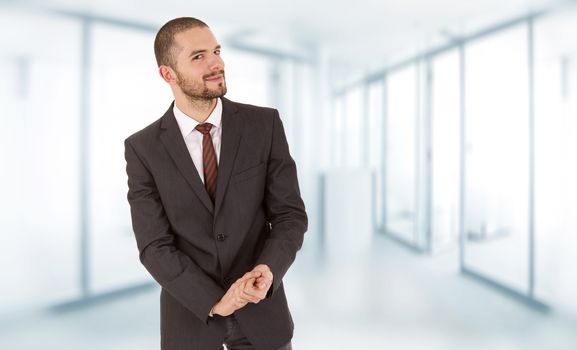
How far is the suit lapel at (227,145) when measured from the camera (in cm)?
129

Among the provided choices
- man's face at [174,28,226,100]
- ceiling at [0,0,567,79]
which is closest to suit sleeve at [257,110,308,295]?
man's face at [174,28,226,100]

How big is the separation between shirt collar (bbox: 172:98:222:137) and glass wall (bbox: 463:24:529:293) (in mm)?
3030

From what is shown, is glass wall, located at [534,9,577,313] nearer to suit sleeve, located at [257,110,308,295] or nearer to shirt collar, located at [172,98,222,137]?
suit sleeve, located at [257,110,308,295]

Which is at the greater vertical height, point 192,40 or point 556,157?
point 192,40

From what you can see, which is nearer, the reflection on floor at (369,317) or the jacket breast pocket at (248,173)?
the jacket breast pocket at (248,173)

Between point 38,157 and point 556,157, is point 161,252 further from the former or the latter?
point 556,157

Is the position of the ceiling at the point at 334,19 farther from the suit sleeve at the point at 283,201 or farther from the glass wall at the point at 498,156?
the suit sleeve at the point at 283,201

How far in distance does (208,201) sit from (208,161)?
0.11m

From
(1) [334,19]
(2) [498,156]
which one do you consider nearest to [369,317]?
(2) [498,156]

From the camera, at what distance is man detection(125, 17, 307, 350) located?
4.20 ft

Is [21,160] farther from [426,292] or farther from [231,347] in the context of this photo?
[426,292]

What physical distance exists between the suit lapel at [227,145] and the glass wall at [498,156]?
118 inches

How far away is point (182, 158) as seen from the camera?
4.23ft

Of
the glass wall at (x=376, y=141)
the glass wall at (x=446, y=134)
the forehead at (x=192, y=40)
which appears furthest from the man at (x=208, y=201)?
the glass wall at (x=446, y=134)
